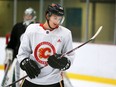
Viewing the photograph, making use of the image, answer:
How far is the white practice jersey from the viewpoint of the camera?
2157mm

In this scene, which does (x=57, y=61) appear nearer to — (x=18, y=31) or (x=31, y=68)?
(x=31, y=68)

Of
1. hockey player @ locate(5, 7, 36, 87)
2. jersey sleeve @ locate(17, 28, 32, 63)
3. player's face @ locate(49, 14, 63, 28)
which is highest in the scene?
player's face @ locate(49, 14, 63, 28)

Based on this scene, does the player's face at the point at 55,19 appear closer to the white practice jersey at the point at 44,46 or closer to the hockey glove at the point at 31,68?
the white practice jersey at the point at 44,46

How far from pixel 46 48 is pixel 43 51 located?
0.09ft

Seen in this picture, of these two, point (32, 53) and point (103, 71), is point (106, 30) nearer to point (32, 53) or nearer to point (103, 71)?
point (103, 71)

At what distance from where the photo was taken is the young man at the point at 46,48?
214 cm

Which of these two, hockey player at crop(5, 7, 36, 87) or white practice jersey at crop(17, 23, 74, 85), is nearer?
white practice jersey at crop(17, 23, 74, 85)

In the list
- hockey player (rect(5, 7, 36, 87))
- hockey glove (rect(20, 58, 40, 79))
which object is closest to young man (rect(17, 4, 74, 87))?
hockey glove (rect(20, 58, 40, 79))

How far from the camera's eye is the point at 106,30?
22.0 feet

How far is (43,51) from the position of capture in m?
2.17

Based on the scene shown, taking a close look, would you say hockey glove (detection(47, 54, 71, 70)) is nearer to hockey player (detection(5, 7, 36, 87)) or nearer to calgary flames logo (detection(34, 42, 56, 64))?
calgary flames logo (detection(34, 42, 56, 64))

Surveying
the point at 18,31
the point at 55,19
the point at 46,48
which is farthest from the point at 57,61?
the point at 18,31

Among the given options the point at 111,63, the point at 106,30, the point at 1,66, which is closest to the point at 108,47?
the point at 111,63

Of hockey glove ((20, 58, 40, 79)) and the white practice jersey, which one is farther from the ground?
the white practice jersey
